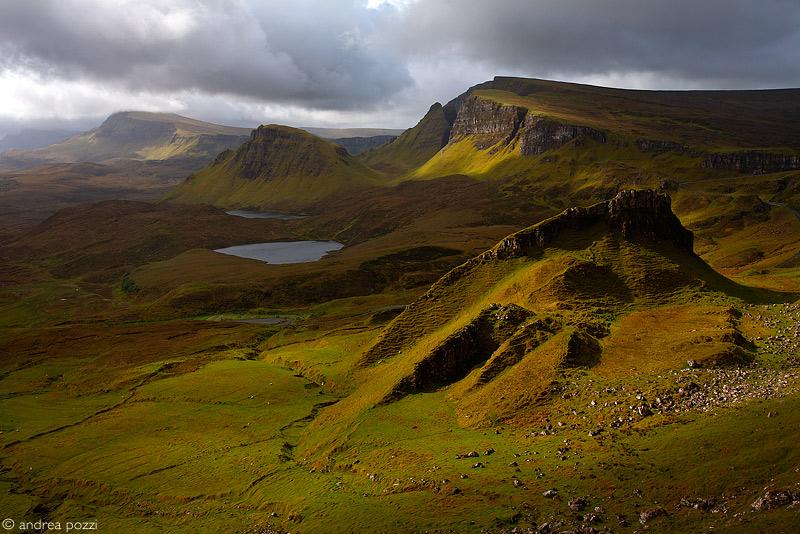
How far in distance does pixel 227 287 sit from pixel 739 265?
500ft

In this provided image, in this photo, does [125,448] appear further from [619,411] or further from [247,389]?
[619,411]

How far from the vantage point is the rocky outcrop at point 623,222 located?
80562 mm

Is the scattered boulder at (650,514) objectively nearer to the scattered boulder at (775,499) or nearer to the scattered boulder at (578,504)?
the scattered boulder at (578,504)

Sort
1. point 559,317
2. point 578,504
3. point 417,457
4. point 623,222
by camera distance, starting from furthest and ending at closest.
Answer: point 623,222, point 559,317, point 417,457, point 578,504

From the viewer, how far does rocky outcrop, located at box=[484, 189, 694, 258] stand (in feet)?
264

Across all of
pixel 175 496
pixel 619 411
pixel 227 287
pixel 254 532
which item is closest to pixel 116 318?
pixel 227 287

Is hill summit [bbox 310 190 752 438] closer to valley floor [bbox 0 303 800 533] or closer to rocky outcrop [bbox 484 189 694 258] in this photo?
rocky outcrop [bbox 484 189 694 258]

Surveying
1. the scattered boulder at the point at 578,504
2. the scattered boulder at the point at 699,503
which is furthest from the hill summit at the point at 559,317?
the scattered boulder at the point at 699,503

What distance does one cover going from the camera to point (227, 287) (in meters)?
195

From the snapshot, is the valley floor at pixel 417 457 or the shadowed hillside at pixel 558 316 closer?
the valley floor at pixel 417 457

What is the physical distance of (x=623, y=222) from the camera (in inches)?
3184

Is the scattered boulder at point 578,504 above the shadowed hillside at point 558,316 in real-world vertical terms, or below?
below

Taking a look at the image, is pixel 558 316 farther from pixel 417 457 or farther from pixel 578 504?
pixel 578 504

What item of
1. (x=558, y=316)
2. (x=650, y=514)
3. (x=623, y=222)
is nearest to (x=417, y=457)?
(x=650, y=514)
